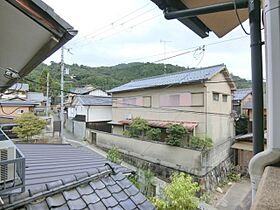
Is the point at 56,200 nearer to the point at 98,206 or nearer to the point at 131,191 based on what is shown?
the point at 98,206

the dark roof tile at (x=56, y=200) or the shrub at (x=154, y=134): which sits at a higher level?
the dark roof tile at (x=56, y=200)

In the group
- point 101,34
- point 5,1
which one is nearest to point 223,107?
point 101,34

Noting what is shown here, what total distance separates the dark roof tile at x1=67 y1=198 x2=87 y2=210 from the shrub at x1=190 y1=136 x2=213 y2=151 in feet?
29.2

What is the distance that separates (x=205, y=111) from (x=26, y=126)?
10019 millimetres

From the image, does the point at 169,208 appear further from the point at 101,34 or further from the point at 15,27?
the point at 101,34

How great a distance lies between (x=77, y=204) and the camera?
203cm

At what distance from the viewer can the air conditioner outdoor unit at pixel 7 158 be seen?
1.79 m

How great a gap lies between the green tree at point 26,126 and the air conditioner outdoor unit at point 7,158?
1285 cm

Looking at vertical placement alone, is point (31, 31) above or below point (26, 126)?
above

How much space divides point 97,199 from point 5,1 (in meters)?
1.78

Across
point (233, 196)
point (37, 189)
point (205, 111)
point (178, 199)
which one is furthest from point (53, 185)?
point (205, 111)

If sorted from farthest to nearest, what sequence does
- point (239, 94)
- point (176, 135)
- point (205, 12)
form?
1. point (239, 94)
2. point (176, 135)
3. point (205, 12)

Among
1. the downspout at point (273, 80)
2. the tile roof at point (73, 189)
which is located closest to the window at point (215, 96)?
the tile roof at point (73, 189)

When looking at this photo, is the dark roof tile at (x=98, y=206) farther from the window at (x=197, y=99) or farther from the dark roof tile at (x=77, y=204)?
the window at (x=197, y=99)
